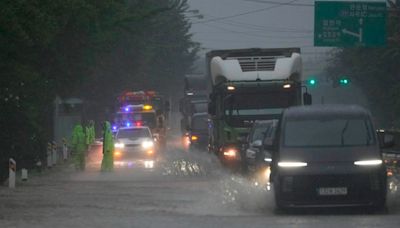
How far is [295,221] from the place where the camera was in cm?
1664

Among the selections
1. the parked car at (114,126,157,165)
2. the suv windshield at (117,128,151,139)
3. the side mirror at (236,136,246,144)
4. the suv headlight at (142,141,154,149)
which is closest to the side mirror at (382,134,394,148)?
the side mirror at (236,136,246,144)

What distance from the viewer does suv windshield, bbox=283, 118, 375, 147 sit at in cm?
1834

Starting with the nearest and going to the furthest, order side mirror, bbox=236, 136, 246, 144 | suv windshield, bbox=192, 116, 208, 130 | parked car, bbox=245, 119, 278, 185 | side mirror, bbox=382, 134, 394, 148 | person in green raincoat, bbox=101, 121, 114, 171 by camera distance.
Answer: side mirror, bbox=382, 134, 394, 148, parked car, bbox=245, 119, 278, 185, side mirror, bbox=236, 136, 246, 144, person in green raincoat, bbox=101, 121, 114, 171, suv windshield, bbox=192, 116, 208, 130

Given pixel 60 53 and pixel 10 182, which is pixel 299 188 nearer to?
pixel 10 182

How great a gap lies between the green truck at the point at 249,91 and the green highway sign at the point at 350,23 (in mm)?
8166

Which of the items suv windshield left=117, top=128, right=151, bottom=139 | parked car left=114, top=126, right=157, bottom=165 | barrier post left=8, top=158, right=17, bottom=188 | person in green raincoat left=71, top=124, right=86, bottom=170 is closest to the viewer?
barrier post left=8, top=158, right=17, bottom=188

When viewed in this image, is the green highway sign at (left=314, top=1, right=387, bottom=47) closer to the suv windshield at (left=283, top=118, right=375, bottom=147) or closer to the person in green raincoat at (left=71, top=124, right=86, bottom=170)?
the person in green raincoat at (left=71, top=124, right=86, bottom=170)

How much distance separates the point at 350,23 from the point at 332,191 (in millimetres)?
23793

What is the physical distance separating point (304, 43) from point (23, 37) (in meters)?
124

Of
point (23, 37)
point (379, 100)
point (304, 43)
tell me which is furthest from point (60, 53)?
point (304, 43)

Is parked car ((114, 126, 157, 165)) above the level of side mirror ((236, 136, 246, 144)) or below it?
below

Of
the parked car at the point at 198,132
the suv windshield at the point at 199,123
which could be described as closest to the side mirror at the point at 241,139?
the parked car at the point at 198,132

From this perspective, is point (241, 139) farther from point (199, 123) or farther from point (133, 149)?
point (199, 123)

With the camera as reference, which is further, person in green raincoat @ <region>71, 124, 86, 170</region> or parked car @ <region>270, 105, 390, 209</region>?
person in green raincoat @ <region>71, 124, 86, 170</region>
